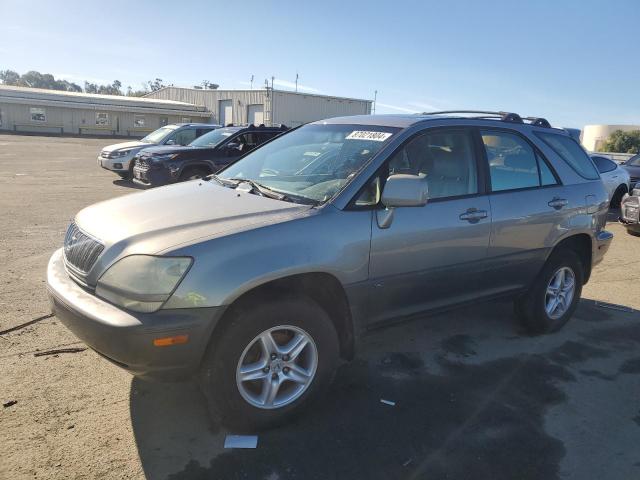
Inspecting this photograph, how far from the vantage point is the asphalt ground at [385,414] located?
9.09 feet

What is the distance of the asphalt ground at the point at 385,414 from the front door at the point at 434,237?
21.5 inches

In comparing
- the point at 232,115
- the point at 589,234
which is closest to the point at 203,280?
the point at 589,234

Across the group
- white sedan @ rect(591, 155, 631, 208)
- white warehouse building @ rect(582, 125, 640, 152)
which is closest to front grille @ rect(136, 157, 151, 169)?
white sedan @ rect(591, 155, 631, 208)

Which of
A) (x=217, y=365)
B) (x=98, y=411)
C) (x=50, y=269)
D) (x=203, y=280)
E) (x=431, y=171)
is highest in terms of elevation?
(x=431, y=171)

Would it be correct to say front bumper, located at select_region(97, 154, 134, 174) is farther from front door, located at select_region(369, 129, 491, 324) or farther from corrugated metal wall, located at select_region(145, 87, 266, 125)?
corrugated metal wall, located at select_region(145, 87, 266, 125)

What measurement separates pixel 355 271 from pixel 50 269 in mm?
1996

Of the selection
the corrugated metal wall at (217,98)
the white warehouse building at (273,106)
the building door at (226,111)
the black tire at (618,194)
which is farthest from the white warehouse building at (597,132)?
the black tire at (618,194)

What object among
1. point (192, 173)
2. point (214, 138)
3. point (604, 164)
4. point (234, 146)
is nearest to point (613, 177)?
point (604, 164)

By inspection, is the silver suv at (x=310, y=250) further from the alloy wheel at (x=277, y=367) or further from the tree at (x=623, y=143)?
the tree at (x=623, y=143)

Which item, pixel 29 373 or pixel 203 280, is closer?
pixel 203 280

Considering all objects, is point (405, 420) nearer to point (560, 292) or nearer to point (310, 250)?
point (310, 250)

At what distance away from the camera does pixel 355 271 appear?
3.17 m

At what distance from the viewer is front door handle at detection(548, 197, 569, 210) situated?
4379 millimetres

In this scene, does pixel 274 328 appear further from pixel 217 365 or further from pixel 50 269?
pixel 50 269
